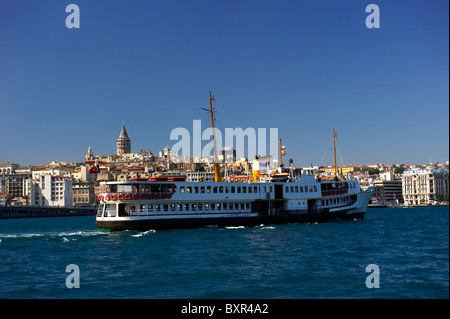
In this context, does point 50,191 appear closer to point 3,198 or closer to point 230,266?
point 3,198

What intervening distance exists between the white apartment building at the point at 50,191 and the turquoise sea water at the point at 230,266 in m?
97.6

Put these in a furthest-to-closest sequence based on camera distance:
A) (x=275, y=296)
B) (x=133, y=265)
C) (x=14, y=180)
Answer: (x=14, y=180) < (x=133, y=265) < (x=275, y=296)

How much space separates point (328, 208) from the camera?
39.9 m

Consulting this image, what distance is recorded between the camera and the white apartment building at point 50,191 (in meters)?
121

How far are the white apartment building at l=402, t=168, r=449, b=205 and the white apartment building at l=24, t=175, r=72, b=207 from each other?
308 ft

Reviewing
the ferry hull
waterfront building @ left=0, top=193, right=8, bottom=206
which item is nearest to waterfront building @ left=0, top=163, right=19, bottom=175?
waterfront building @ left=0, top=193, right=8, bottom=206

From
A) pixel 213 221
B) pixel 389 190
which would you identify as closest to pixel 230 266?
pixel 213 221

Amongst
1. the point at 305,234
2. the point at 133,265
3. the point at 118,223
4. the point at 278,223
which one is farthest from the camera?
the point at 278,223

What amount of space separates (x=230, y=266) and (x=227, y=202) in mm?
18250

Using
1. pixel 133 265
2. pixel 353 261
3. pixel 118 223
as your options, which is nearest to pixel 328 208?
pixel 118 223

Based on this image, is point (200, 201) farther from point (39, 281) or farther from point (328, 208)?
point (39, 281)

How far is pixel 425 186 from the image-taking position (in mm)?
114312

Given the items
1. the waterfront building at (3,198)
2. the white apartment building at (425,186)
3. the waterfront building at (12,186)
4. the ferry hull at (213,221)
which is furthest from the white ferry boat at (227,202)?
the waterfront building at (12,186)
